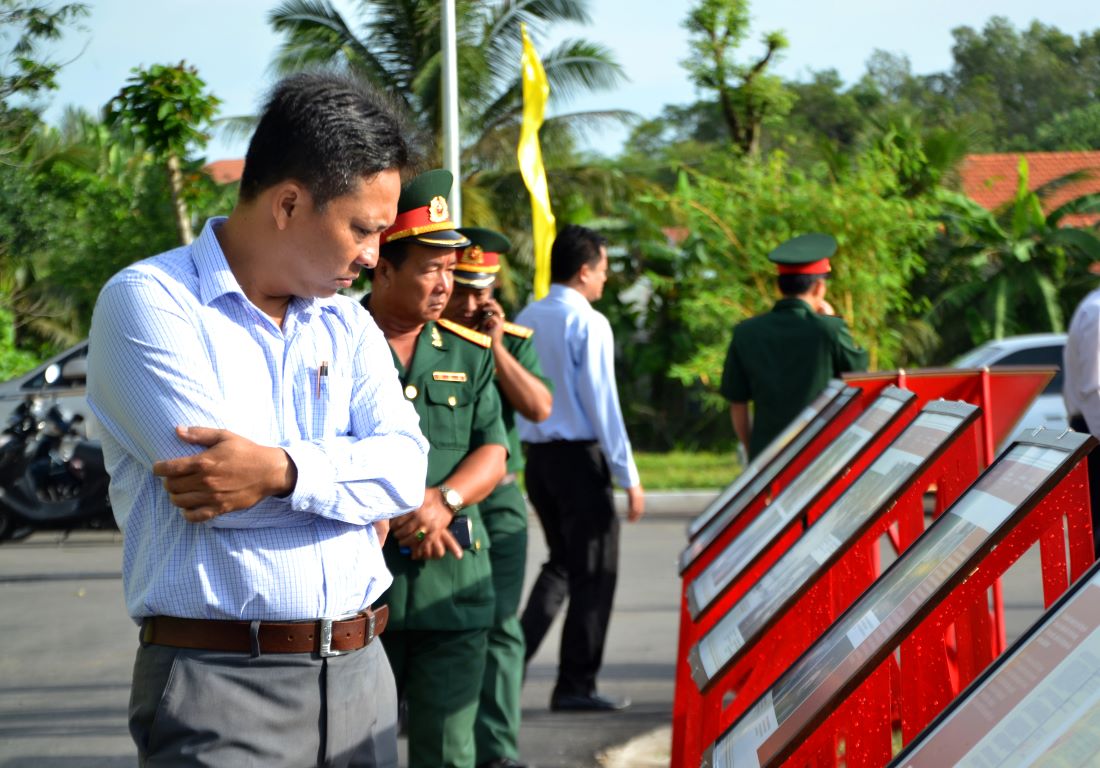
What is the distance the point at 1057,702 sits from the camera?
173cm

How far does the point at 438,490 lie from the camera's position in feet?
12.0

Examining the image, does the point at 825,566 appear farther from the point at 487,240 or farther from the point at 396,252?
the point at 487,240

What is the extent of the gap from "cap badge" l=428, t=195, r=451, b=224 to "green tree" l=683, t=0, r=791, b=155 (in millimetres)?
16530

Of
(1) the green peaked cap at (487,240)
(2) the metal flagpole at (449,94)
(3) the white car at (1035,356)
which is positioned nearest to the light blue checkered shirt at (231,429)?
(1) the green peaked cap at (487,240)

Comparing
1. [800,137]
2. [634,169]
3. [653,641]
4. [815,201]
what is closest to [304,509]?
[653,641]

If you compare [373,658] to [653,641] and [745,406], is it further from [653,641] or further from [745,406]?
[653,641]

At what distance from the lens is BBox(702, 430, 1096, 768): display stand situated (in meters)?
2.20

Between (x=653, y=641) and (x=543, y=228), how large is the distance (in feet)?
11.8

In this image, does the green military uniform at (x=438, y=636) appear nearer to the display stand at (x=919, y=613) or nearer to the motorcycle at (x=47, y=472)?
the display stand at (x=919, y=613)

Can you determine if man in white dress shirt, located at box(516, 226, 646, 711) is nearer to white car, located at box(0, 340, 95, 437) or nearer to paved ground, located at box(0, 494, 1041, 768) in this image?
paved ground, located at box(0, 494, 1041, 768)

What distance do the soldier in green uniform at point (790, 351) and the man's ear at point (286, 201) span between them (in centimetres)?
410

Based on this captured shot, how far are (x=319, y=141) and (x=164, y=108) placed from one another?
612cm

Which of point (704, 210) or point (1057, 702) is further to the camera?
point (704, 210)

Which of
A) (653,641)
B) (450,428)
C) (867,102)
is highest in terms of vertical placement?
(867,102)
